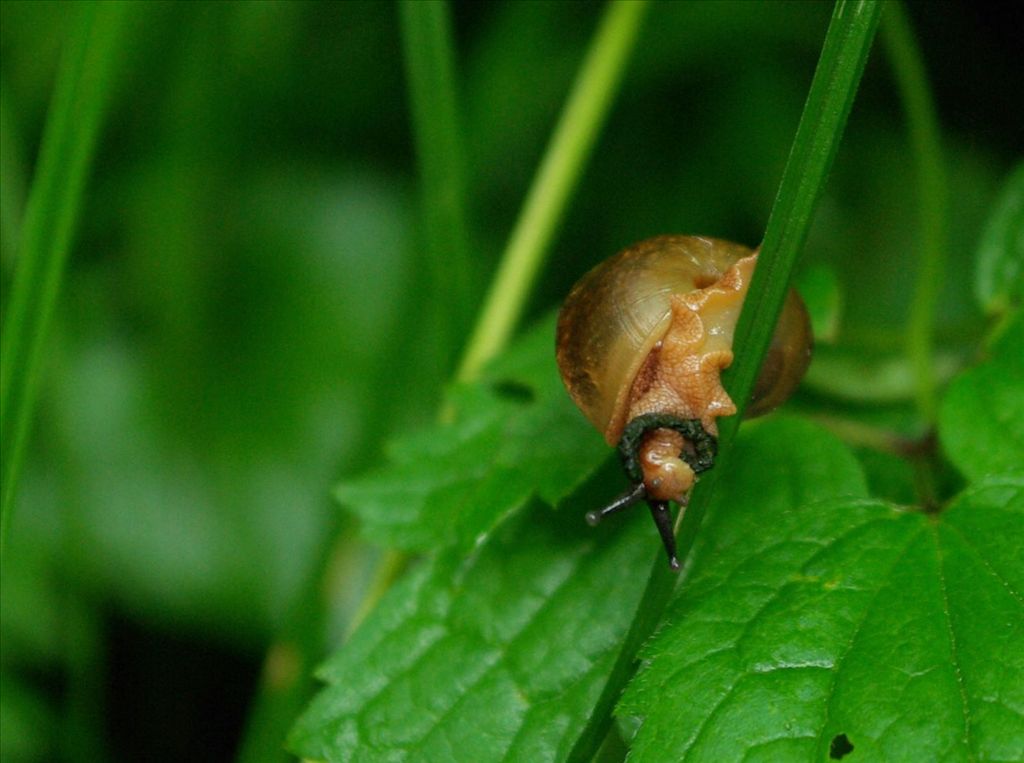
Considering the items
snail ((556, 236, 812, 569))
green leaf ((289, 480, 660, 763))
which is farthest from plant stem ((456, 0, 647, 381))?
snail ((556, 236, 812, 569))

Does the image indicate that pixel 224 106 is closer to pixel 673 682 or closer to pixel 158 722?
pixel 158 722

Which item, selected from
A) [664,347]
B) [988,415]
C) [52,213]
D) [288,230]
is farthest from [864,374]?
[288,230]

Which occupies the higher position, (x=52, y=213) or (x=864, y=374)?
(x=52, y=213)

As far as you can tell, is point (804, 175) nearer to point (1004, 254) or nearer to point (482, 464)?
point (482, 464)

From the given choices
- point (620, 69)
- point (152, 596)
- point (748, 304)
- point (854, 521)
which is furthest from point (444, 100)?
point (152, 596)

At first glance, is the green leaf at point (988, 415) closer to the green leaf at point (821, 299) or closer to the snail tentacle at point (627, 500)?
the green leaf at point (821, 299)

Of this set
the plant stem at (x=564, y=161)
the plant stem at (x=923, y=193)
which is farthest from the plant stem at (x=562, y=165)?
the plant stem at (x=923, y=193)
